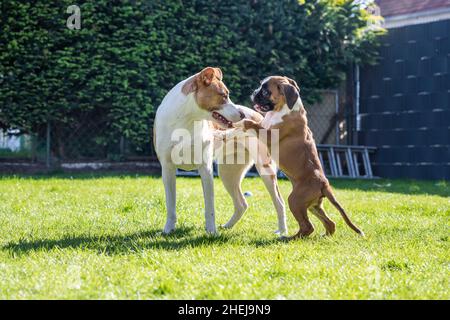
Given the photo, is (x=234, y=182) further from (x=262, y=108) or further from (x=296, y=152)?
(x=296, y=152)

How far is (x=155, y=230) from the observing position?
5188mm

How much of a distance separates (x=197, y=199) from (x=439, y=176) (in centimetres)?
593

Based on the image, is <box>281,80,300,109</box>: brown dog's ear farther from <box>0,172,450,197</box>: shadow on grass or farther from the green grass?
<box>0,172,450,197</box>: shadow on grass

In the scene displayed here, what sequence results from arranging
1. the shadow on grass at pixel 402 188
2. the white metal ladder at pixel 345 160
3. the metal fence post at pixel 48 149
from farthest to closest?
the white metal ladder at pixel 345 160, the metal fence post at pixel 48 149, the shadow on grass at pixel 402 188

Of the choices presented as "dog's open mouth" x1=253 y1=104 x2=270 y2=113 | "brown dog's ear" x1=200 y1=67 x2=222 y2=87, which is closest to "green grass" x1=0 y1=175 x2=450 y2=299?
"dog's open mouth" x1=253 y1=104 x2=270 y2=113

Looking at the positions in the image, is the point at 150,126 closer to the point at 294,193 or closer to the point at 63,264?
the point at 294,193

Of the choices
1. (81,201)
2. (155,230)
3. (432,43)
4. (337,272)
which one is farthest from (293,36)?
(337,272)

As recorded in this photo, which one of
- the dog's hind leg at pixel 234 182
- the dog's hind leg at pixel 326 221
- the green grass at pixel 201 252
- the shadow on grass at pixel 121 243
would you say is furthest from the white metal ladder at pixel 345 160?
the shadow on grass at pixel 121 243

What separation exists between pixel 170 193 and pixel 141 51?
549cm

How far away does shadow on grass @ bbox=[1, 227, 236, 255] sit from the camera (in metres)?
4.15

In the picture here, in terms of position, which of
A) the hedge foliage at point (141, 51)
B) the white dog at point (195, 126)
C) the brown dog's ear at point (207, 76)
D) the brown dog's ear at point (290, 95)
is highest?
the hedge foliage at point (141, 51)

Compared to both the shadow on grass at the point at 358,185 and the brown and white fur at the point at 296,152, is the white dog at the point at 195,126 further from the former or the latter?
the shadow on grass at the point at 358,185

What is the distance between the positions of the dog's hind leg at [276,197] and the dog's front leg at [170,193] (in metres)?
0.82

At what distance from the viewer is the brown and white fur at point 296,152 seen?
471 cm
